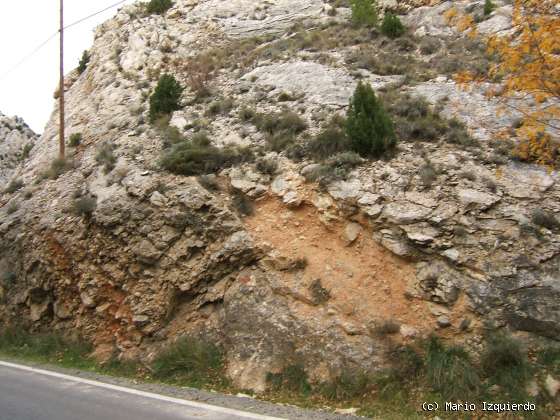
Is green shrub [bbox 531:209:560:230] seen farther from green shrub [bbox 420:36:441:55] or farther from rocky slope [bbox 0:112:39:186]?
rocky slope [bbox 0:112:39:186]

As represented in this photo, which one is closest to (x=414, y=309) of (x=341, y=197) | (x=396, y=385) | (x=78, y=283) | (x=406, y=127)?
(x=396, y=385)

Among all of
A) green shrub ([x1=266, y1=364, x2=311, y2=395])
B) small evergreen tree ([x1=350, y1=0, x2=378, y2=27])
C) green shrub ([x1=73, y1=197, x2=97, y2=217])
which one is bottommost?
green shrub ([x1=266, y1=364, x2=311, y2=395])

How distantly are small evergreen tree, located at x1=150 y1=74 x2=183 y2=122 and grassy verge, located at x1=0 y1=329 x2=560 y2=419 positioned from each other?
346 inches

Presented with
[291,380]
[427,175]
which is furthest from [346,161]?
[291,380]

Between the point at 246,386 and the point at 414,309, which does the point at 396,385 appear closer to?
the point at 414,309

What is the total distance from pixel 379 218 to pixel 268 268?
236 cm

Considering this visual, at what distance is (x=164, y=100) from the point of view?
14.9 m

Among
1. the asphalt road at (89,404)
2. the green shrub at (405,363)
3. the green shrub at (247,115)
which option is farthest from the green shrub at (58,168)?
the green shrub at (405,363)

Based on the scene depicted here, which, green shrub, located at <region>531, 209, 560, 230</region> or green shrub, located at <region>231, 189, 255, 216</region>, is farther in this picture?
green shrub, located at <region>231, 189, 255, 216</region>

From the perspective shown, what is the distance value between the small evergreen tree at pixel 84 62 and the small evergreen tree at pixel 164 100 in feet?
33.5

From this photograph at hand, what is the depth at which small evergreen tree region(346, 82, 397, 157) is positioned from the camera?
10.3 metres

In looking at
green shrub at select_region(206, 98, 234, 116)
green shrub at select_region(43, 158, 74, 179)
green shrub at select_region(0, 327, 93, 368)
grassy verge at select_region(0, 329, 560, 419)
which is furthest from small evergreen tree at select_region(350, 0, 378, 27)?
green shrub at select_region(0, 327, 93, 368)

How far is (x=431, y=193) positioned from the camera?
9.23 meters

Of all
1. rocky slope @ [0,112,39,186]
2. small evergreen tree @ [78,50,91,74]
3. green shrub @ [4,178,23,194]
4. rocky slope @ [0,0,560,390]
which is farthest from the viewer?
rocky slope @ [0,112,39,186]
